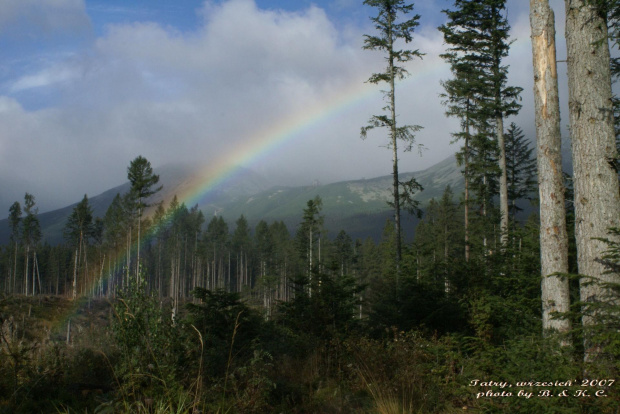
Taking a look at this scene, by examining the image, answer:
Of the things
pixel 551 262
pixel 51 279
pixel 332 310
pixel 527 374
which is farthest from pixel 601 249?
pixel 51 279

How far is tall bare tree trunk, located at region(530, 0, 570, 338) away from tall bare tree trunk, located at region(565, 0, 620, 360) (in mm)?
432

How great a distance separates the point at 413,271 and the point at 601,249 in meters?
6.40

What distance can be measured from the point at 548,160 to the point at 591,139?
82cm

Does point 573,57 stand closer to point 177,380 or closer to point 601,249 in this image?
point 601,249

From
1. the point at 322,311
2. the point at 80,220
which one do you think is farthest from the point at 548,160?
the point at 80,220

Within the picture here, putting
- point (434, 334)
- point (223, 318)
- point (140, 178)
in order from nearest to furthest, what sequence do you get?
point (434, 334) < point (223, 318) < point (140, 178)

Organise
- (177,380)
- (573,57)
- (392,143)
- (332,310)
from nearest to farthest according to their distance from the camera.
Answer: (177,380) → (573,57) → (332,310) → (392,143)

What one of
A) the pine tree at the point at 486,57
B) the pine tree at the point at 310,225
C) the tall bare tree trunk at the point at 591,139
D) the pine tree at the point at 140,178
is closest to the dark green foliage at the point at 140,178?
the pine tree at the point at 140,178

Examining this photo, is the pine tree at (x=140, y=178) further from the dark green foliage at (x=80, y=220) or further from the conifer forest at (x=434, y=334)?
the conifer forest at (x=434, y=334)

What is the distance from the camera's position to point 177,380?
4.48 metres

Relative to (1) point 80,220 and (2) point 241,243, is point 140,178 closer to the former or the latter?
(1) point 80,220

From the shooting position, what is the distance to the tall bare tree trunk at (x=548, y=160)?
635 centimetres

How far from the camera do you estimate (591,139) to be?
592cm

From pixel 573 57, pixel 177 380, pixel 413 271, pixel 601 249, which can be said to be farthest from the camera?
pixel 413 271
